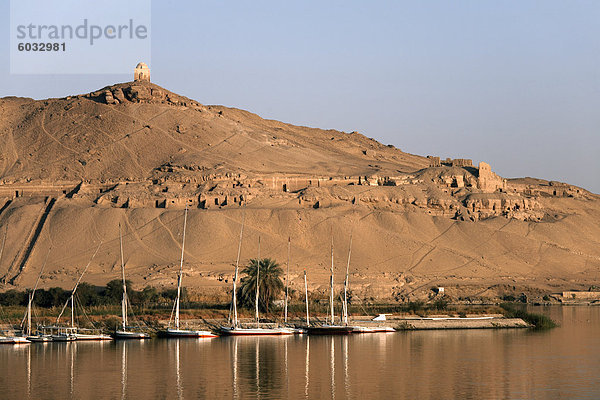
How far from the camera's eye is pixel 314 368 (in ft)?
116

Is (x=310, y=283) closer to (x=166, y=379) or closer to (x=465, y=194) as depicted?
(x=465, y=194)

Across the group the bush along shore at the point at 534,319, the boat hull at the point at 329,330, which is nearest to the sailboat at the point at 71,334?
the boat hull at the point at 329,330

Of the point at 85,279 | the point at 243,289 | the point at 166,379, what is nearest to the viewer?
the point at 166,379

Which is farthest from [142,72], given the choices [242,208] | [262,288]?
[262,288]

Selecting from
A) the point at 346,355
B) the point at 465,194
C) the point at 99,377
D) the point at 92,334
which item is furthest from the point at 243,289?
the point at 465,194

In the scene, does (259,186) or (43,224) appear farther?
(259,186)

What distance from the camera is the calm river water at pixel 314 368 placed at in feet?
98.6

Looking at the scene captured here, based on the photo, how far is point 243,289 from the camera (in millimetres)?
52625

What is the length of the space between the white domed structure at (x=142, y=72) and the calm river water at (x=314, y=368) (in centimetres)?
6768

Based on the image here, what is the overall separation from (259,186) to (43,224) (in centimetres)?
1883

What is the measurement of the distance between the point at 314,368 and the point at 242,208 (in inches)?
1896

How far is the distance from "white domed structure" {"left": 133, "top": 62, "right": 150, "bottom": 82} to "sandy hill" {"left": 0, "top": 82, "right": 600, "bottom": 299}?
3.14 meters

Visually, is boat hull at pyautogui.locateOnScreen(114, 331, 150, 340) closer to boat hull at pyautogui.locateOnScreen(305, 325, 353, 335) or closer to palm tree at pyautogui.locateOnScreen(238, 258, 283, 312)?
boat hull at pyautogui.locateOnScreen(305, 325, 353, 335)

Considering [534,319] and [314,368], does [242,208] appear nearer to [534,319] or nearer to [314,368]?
[534,319]
